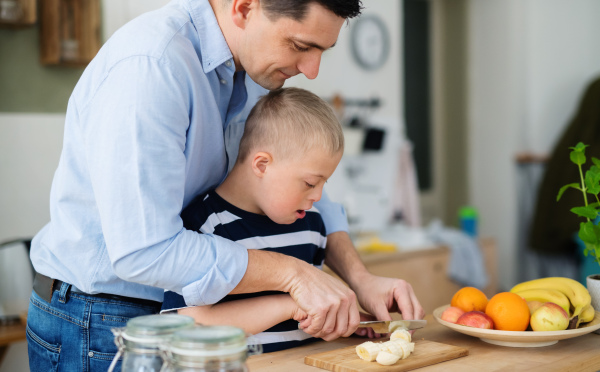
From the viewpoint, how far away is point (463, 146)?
5.12 m

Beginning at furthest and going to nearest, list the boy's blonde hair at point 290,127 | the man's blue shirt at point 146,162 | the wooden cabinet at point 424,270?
1. the wooden cabinet at point 424,270
2. the boy's blonde hair at point 290,127
3. the man's blue shirt at point 146,162

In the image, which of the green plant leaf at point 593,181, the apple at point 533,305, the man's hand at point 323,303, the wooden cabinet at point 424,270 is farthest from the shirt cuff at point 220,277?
the wooden cabinet at point 424,270

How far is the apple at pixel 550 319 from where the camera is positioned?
1.07 meters

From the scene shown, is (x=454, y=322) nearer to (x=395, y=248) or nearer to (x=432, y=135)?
(x=395, y=248)

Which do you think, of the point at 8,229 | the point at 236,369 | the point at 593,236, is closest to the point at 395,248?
the point at 8,229

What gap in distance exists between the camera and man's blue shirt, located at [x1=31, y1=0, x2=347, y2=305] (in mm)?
905

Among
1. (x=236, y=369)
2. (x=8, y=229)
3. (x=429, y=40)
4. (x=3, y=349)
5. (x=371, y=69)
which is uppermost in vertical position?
(x=429, y=40)

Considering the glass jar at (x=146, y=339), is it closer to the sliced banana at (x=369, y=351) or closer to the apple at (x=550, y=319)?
the sliced banana at (x=369, y=351)

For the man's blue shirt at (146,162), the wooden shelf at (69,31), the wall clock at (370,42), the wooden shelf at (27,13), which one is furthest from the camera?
the wall clock at (370,42)

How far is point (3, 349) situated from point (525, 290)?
1963 millimetres

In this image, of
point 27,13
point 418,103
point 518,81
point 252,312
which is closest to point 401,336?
point 252,312

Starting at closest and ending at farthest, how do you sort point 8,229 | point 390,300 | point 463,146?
point 390,300
point 8,229
point 463,146

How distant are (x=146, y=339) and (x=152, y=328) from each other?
13mm

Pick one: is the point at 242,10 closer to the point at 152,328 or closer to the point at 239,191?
the point at 239,191
